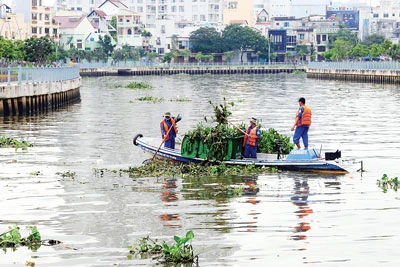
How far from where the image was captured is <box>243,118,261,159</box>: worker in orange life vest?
30.9 metres

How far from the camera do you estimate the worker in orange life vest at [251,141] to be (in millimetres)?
30875

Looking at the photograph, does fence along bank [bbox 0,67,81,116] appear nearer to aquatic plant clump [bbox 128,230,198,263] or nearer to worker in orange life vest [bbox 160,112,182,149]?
worker in orange life vest [bbox 160,112,182,149]

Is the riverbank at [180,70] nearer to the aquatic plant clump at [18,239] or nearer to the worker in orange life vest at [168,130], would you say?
the worker in orange life vest at [168,130]

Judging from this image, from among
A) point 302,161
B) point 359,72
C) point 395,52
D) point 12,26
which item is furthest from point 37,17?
point 302,161

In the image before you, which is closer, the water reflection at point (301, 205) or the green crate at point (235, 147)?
the water reflection at point (301, 205)

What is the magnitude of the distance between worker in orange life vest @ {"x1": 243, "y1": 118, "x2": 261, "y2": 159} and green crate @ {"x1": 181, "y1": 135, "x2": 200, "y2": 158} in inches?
57.8

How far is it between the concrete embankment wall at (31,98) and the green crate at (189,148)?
25033mm

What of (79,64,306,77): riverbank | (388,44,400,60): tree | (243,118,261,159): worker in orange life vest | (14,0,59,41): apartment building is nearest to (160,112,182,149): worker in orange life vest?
(243,118,261,159): worker in orange life vest

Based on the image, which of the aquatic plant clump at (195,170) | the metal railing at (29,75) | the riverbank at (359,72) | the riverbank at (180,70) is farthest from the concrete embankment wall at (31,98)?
the riverbank at (180,70)

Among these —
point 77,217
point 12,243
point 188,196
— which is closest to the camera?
point 12,243

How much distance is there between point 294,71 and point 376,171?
16460 centimetres

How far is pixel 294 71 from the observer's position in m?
196

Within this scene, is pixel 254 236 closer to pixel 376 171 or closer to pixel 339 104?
pixel 376 171

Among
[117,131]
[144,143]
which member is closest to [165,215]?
[144,143]
